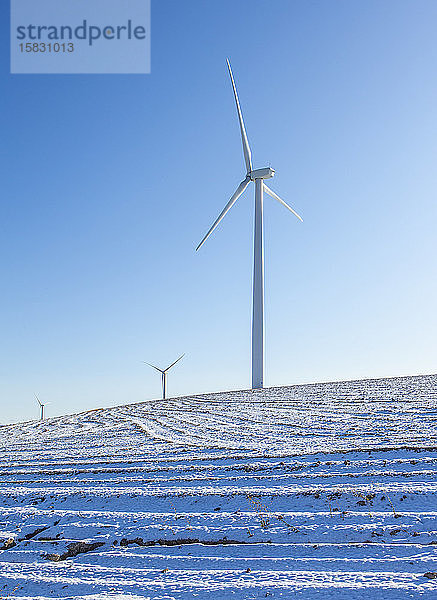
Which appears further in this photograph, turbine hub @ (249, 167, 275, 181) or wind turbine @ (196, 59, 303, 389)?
turbine hub @ (249, 167, 275, 181)

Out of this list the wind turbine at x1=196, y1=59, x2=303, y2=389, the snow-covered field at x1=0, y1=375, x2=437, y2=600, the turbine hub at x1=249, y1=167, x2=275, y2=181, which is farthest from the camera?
the turbine hub at x1=249, y1=167, x2=275, y2=181

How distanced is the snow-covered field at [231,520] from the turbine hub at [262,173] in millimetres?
25361

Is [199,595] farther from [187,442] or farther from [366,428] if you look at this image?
[366,428]

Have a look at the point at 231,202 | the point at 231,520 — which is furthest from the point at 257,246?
the point at 231,520

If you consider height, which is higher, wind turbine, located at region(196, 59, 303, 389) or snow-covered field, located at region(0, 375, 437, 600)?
wind turbine, located at region(196, 59, 303, 389)

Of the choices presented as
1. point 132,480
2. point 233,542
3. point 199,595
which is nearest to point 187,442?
point 132,480

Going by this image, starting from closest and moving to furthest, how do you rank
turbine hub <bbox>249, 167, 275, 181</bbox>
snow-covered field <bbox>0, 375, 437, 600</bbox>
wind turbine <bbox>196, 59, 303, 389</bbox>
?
1. snow-covered field <bbox>0, 375, 437, 600</bbox>
2. wind turbine <bbox>196, 59, 303, 389</bbox>
3. turbine hub <bbox>249, 167, 275, 181</bbox>

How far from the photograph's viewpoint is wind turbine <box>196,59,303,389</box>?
2788 centimetres

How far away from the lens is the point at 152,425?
983cm

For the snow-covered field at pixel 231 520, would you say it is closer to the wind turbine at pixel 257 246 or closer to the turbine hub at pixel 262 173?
the wind turbine at pixel 257 246

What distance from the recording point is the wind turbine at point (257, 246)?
27875mm

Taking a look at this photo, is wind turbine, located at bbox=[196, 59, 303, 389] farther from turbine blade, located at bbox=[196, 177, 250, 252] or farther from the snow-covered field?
the snow-covered field

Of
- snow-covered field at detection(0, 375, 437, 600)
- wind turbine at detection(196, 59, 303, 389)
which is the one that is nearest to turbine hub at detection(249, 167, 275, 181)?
wind turbine at detection(196, 59, 303, 389)

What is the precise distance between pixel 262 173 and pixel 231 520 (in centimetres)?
2863
